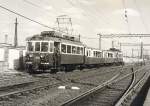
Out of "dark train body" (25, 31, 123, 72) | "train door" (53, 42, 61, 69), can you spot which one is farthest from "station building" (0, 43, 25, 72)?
"train door" (53, 42, 61, 69)

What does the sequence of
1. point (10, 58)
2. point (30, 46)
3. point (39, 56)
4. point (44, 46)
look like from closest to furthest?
point (39, 56)
point (44, 46)
point (30, 46)
point (10, 58)

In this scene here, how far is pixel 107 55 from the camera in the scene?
155 ft

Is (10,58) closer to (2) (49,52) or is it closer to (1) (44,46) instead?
(1) (44,46)

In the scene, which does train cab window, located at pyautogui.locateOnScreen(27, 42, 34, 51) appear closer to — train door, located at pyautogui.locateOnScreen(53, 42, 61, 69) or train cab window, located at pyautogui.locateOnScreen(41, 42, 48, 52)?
train cab window, located at pyautogui.locateOnScreen(41, 42, 48, 52)

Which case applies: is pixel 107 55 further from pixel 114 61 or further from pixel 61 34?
pixel 61 34

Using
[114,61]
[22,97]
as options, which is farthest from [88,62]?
[22,97]

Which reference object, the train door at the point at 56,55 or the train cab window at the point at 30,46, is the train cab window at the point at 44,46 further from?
the train cab window at the point at 30,46

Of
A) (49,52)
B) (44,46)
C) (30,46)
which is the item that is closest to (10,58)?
(30,46)

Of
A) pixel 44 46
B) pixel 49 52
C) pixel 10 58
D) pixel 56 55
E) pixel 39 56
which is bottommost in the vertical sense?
pixel 10 58

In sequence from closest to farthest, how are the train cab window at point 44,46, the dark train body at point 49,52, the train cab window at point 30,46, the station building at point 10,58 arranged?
the dark train body at point 49,52 < the train cab window at point 44,46 < the train cab window at point 30,46 < the station building at point 10,58

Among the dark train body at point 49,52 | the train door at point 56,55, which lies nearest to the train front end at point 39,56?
the dark train body at point 49,52

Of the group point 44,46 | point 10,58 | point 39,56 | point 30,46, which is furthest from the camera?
point 10,58

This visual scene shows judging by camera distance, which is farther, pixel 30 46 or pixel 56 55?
pixel 30 46

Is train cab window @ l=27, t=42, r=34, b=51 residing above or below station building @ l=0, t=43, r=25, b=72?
above
